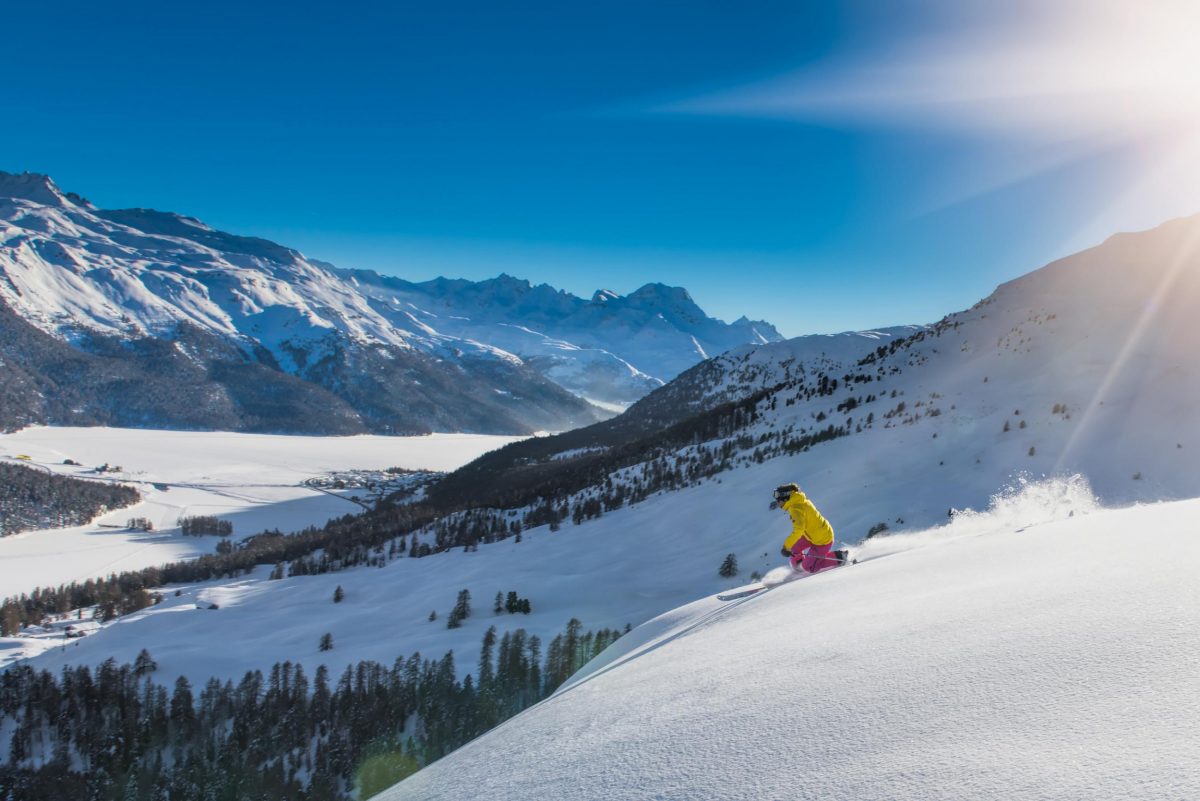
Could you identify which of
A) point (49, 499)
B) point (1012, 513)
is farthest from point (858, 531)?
point (49, 499)

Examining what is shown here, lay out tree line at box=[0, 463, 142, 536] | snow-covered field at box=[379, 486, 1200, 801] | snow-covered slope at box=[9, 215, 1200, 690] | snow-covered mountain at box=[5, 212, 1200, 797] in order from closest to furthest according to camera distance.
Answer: snow-covered field at box=[379, 486, 1200, 801] < snow-covered mountain at box=[5, 212, 1200, 797] < snow-covered slope at box=[9, 215, 1200, 690] < tree line at box=[0, 463, 142, 536]

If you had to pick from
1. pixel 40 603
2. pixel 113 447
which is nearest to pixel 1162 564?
pixel 40 603

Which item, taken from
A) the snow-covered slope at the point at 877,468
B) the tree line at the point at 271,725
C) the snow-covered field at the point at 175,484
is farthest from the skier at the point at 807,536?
the snow-covered field at the point at 175,484

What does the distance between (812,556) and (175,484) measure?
127 meters

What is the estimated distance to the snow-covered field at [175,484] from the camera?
5936 cm

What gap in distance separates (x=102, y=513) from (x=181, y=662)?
3435 inches

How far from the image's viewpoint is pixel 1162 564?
4.43 meters

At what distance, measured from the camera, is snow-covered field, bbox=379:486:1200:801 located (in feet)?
7.46

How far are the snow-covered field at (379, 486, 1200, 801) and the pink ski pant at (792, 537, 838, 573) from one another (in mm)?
4881

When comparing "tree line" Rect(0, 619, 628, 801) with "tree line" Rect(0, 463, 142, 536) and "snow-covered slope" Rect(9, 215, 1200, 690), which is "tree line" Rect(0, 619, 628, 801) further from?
"tree line" Rect(0, 463, 142, 536)

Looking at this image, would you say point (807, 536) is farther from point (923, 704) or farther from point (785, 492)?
point (923, 704)

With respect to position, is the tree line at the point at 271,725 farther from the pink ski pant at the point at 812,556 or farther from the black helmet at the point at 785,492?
the black helmet at the point at 785,492

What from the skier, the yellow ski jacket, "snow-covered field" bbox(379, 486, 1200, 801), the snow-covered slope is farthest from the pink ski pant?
the snow-covered slope

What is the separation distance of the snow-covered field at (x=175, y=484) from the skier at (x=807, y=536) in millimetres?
60021
